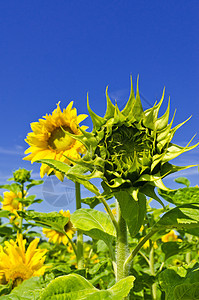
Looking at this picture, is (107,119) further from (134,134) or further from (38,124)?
(38,124)

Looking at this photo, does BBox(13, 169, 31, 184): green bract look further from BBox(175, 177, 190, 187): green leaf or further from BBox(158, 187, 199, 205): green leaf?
BBox(158, 187, 199, 205): green leaf

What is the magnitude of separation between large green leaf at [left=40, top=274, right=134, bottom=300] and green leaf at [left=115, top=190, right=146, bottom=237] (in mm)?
232

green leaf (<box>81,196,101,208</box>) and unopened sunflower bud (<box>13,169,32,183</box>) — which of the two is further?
unopened sunflower bud (<box>13,169,32,183</box>)

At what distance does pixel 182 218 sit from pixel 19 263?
205cm

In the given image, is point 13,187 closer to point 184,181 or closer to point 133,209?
point 184,181

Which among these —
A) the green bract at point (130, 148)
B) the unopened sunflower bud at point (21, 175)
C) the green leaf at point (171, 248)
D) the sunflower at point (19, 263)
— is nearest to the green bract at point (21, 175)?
the unopened sunflower bud at point (21, 175)

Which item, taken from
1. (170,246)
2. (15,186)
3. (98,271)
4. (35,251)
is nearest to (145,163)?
(98,271)

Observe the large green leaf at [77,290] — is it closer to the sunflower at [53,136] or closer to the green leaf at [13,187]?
the sunflower at [53,136]

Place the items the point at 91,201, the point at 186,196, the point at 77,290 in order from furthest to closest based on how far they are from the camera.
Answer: the point at 91,201, the point at 186,196, the point at 77,290

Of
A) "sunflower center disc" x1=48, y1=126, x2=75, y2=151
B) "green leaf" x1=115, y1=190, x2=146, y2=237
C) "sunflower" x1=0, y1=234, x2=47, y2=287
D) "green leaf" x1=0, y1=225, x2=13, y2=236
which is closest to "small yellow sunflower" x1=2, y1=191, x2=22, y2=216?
"green leaf" x1=0, y1=225, x2=13, y2=236

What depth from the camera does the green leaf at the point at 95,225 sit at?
1.70m

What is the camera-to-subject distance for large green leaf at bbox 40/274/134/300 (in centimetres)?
113

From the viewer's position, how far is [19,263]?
2914mm

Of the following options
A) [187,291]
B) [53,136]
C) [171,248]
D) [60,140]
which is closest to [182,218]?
[187,291]
